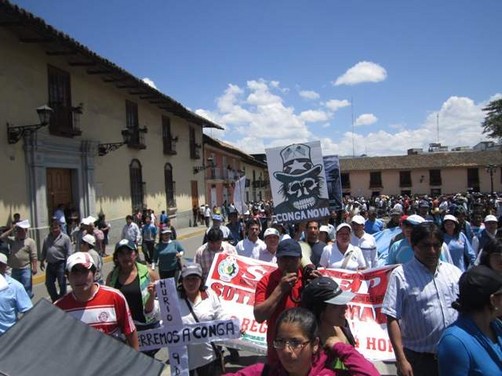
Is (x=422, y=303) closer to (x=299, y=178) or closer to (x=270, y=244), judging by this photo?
(x=270, y=244)

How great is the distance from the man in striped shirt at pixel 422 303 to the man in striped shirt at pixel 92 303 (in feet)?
6.14

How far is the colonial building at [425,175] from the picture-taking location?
64.2 metres

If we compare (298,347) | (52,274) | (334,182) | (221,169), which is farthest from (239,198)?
(221,169)

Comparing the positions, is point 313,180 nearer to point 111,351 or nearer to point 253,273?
point 253,273

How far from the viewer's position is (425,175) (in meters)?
65.1

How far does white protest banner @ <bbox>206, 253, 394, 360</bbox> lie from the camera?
4.84m

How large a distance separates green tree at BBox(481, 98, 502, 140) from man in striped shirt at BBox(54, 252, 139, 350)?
48084mm

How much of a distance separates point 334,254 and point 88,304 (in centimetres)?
341

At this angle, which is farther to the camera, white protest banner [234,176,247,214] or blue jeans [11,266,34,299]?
white protest banner [234,176,247,214]

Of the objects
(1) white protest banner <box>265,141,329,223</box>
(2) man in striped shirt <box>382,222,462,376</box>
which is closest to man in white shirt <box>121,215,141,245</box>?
(1) white protest banner <box>265,141,329,223</box>

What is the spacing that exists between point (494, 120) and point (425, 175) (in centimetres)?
2108

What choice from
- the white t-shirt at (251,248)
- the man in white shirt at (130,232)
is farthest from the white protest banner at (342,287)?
the man in white shirt at (130,232)

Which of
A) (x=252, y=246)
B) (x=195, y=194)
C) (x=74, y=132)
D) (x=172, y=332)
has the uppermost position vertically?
(x=74, y=132)

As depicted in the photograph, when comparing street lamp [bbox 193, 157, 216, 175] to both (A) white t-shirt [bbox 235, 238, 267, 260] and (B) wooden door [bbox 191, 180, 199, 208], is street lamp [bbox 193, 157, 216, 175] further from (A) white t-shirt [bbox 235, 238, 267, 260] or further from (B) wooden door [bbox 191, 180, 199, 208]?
(A) white t-shirt [bbox 235, 238, 267, 260]
